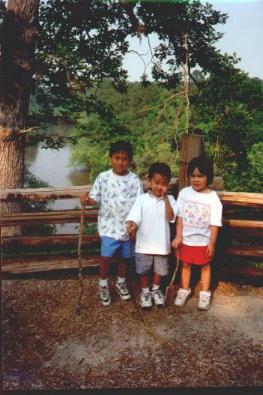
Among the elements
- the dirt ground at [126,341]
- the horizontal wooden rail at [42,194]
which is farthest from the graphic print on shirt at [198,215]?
the horizontal wooden rail at [42,194]

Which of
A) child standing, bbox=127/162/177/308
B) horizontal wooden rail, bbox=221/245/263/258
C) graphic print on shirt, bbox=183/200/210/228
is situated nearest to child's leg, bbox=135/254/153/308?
child standing, bbox=127/162/177/308

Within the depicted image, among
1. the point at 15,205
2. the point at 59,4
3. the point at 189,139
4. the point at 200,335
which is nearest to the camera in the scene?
the point at 200,335

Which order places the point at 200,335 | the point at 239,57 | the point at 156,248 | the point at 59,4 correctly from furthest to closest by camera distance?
the point at 239,57
the point at 59,4
the point at 156,248
the point at 200,335

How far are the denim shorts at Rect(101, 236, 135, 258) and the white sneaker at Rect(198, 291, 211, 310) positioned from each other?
31.7 inches

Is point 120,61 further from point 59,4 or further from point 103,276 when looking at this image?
point 103,276

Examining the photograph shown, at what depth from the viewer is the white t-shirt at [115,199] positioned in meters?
4.00

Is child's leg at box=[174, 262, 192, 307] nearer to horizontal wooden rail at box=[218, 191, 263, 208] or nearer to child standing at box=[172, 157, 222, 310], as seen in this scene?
child standing at box=[172, 157, 222, 310]

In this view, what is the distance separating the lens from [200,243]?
4.06 m

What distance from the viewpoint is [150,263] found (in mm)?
4035

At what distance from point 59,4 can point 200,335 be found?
238 inches

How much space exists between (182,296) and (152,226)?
81 cm

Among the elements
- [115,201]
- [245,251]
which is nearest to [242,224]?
[245,251]

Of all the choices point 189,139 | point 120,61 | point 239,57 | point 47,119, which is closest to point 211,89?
point 239,57

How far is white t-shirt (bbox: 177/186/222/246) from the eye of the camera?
4.00 metres
